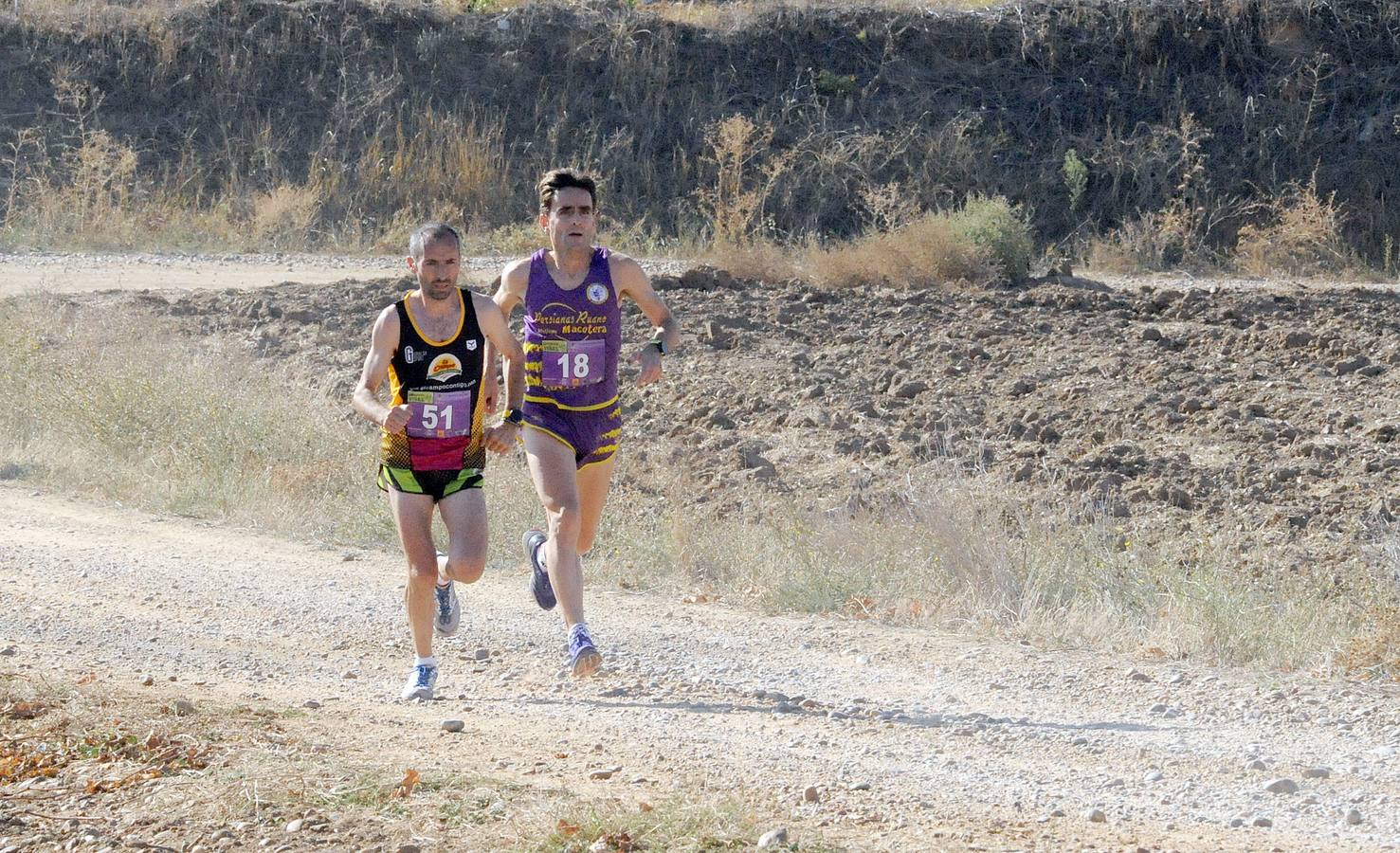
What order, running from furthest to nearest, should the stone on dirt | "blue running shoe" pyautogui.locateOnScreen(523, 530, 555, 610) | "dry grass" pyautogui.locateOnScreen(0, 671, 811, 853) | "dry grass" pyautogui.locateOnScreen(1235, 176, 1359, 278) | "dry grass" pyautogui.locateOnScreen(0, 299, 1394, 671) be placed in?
"dry grass" pyautogui.locateOnScreen(1235, 176, 1359, 278), "dry grass" pyautogui.locateOnScreen(0, 299, 1394, 671), "blue running shoe" pyautogui.locateOnScreen(523, 530, 555, 610), the stone on dirt, "dry grass" pyautogui.locateOnScreen(0, 671, 811, 853)

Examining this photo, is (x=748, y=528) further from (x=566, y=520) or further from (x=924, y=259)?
(x=924, y=259)

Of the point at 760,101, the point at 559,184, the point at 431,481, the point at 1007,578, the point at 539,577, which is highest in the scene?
the point at 760,101

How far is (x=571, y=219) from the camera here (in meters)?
5.48

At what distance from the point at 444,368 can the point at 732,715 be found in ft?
5.11

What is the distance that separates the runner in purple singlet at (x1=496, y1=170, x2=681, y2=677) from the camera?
549cm

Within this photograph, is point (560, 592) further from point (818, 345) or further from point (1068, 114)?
point (1068, 114)

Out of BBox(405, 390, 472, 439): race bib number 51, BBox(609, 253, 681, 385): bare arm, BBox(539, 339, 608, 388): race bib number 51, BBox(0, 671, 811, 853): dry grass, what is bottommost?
BBox(0, 671, 811, 853): dry grass

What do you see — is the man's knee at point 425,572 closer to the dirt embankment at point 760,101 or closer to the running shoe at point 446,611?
the running shoe at point 446,611

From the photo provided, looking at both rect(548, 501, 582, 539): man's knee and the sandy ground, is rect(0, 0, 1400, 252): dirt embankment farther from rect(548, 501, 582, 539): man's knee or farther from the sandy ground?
rect(548, 501, 582, 539): man's knee

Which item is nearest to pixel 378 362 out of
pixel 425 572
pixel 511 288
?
pixel 511 288

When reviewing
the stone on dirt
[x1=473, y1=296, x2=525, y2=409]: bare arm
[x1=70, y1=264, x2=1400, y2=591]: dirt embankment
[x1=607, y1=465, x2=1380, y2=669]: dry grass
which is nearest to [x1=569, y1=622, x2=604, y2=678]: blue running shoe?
[x1=473, y1=296, x2=525, y2=409]: bare arm

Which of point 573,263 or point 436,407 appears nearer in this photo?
point 436,407

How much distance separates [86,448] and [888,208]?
48.6ft

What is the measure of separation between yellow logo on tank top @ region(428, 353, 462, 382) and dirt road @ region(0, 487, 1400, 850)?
114 cm
